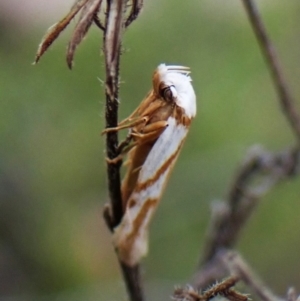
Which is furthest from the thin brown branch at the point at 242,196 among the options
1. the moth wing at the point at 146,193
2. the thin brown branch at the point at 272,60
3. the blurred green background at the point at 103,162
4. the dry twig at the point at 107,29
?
the blurred green background at the point at 103,162

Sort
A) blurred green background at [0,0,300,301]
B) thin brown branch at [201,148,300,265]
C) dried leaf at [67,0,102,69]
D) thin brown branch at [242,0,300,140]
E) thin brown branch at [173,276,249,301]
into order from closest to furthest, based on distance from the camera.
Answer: dried leaf at [67,0,102,69]
thin brown branch at [173,276,249,301]
thin brown branch at [242,0,300,140]
thin brown branch at [201,148,300,265]
blurred green background at [0,0,300,301]

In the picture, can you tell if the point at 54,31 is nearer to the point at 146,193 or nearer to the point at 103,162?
the point at 146,193

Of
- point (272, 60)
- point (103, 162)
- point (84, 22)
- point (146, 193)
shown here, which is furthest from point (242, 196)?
point (103, 162)

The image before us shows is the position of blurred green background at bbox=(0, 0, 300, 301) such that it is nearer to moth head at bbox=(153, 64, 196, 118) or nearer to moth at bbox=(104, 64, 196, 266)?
moth at bbox=(104, 64, 196, 266)

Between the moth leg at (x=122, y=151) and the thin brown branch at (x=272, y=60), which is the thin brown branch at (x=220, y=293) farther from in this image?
the thin brown branch at (x=272, y=60)

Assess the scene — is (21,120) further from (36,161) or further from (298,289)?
(298,289)

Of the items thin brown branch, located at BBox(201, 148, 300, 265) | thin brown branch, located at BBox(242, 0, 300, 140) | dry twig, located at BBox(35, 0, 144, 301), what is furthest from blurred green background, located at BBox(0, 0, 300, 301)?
dry twig, located at BBox(35, 0, 144, 301)

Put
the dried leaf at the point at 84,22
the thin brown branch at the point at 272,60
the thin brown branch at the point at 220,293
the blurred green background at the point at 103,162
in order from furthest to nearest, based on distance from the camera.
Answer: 1. the blurred green background at the point at 103,162
2. the thin brown branch at the point at 272,60
3. the thin brown branch at the point at 220,293
4. the dried leaf at the point at 84,22
